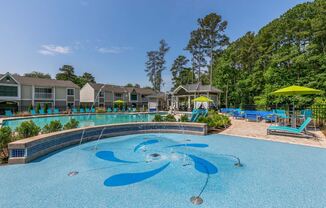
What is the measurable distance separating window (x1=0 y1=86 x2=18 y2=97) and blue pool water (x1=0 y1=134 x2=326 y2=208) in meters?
26.4

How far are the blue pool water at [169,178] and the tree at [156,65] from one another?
124ft

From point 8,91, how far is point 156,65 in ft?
97.1

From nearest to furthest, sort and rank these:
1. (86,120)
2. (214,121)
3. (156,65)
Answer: (214,121) < (86,120) < (156,65)

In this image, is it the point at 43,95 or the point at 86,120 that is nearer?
the point at 86,120

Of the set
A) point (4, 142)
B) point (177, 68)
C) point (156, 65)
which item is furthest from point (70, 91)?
point (4, 142)

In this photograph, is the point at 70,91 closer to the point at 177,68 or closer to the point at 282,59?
the point at 177,68

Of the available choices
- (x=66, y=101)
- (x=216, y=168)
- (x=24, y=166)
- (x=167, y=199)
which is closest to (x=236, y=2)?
(x=216, y=168)

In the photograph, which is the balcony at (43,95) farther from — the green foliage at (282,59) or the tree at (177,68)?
the green foliage at (282,59)

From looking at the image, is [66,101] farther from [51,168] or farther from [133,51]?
[51,168]

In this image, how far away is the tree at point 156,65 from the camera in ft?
137

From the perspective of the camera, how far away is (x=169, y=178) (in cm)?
409

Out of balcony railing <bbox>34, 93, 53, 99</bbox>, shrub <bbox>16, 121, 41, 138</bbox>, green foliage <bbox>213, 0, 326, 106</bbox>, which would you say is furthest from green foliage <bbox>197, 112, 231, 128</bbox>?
balcony railing <bbox>34, 93, 53, 99</bbox>

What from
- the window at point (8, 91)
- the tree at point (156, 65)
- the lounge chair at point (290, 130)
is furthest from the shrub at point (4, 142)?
the tree at point (156, 65)

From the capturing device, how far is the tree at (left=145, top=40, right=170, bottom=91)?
4191 centimetres
